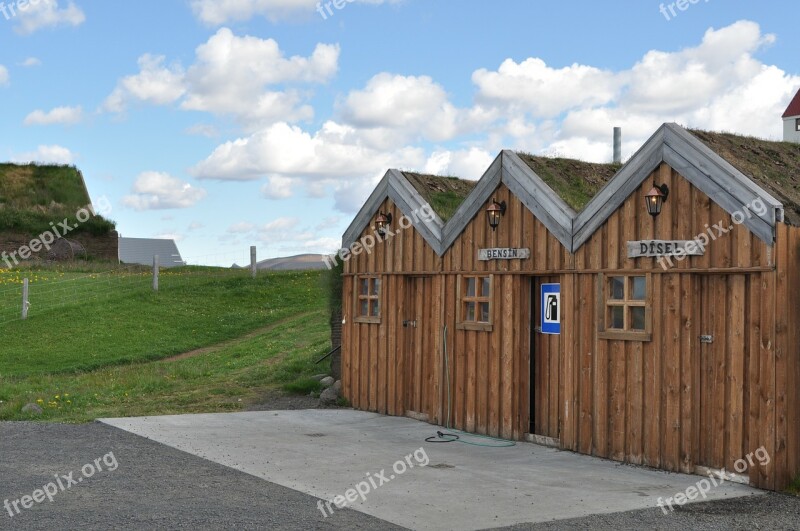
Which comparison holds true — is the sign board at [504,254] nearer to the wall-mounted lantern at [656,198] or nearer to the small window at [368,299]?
the wall-mounted lantern at [656,198]

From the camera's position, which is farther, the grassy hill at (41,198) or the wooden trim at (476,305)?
the grassy hill at (41,198)

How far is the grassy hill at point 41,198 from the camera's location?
155 ft

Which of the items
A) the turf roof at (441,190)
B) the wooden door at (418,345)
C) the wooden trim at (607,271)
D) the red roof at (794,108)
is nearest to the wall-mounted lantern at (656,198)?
the wooden trim at (607,271)

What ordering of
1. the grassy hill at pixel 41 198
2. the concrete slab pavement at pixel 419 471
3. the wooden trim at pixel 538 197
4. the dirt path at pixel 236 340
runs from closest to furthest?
1. the concrete slab pavement at pixel 419 471
2. the wooden trim at pixel 538 197
3. the dirt path at pixel 236 340
4. the grassy hill at pixel 41 198

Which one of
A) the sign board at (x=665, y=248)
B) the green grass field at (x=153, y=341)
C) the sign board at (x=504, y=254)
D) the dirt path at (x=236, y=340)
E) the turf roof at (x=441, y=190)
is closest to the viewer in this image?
the sign board at (x=665, y=248)

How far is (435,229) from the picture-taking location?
14.0 metres

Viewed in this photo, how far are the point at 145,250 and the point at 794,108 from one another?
45753mm

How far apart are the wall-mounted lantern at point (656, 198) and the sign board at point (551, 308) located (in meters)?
1.94

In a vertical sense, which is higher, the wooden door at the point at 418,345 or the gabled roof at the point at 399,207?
the gabled roof at the point at 399,207

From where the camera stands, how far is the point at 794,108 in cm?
6481

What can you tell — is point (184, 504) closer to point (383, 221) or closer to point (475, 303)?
point (475, 303)

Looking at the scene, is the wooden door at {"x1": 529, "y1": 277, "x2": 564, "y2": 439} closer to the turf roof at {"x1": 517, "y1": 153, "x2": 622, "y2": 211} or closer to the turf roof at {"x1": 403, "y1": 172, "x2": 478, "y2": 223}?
the turf roof at {"x1": 517, "y1": 153, "x2": 622, "y2": 211}

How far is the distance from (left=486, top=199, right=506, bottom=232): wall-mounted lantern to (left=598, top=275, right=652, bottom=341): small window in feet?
7.06

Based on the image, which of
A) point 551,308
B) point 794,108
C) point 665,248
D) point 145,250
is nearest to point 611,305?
point 665,248
